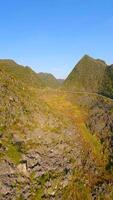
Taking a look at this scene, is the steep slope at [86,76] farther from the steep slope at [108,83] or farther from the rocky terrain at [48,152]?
the rocky terrain at [48,152]

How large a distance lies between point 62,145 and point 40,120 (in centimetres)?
460

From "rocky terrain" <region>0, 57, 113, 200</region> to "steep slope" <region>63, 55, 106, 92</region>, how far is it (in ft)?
294

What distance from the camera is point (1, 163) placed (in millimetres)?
37719

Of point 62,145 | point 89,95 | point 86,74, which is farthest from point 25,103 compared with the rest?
point 86,74

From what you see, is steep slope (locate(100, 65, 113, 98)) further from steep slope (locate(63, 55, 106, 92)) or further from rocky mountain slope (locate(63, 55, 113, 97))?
steep slope (locate(63, 55, 106, 92))

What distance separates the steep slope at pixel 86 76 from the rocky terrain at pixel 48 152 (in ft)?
294

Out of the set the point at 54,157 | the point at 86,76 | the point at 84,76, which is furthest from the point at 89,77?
the point at 54,157

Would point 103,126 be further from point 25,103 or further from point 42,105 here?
point 25,103

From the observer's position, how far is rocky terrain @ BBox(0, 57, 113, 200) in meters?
38.2

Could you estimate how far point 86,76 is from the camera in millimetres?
152375

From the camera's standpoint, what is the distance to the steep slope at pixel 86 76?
144 meters

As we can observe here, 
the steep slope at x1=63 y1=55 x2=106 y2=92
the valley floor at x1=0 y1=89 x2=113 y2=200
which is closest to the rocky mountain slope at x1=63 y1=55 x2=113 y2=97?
the steep slope at x1=63 y1=55 x2=106 y2=92

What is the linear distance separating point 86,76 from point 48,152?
369ft

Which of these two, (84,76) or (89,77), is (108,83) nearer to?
(89,77)
